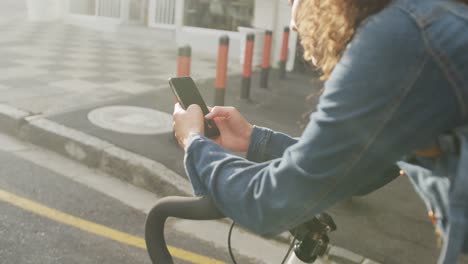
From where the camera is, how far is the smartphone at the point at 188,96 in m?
1.50

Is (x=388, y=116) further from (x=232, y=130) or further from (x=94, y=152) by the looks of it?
(x=94, y=152)

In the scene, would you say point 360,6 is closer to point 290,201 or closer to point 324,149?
point 324,149

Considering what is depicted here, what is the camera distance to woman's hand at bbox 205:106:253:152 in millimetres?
1626

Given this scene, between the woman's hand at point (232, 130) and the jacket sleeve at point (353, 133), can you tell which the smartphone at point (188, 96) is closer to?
the woman's hand at point (232, 130)

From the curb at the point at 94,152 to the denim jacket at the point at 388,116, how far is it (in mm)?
2825

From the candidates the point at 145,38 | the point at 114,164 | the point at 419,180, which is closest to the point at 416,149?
the point at 419,180

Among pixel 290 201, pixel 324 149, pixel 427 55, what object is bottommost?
pixel 290 201

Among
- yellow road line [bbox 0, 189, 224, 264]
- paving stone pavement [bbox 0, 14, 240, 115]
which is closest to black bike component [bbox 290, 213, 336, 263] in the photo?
yellow road line [bbox 0, 189, 224, 264]

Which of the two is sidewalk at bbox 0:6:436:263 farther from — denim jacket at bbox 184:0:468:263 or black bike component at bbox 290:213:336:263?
denim jacket at bbox 184:0:468:263

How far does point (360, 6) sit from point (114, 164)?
406 cm

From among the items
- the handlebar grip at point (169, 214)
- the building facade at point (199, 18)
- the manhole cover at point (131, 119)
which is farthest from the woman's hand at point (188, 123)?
the building facade at point (199, 18)

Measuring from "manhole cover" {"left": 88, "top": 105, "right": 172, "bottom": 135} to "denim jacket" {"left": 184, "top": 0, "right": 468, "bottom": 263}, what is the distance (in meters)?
4.69

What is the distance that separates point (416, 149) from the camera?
1.06 m

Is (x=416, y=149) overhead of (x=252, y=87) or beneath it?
overhead
